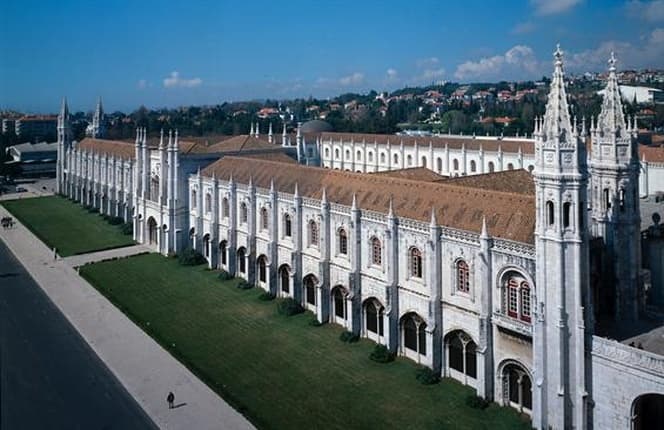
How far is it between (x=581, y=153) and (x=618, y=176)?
4.99 m

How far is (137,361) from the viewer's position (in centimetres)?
3791

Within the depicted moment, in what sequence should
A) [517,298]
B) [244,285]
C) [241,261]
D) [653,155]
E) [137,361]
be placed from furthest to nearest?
[653,155], [241,261], [244,285], [137,361], [517,298]

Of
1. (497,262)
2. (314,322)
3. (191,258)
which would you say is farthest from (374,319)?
(191,258)

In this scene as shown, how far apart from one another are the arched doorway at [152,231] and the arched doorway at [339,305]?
104 feet

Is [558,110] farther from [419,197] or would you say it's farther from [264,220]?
[264,220]

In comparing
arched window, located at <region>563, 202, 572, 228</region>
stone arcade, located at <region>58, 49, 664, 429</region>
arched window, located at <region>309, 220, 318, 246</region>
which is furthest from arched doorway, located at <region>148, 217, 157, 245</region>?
arched window, located at <region>563, 202, 572, 228</region>

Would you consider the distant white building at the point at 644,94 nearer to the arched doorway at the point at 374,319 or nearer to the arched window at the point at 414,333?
the arched doorway at the point at 374,319

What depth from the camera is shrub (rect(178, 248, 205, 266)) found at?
59.7m

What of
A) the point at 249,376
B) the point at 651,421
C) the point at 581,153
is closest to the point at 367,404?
the point at 249,376

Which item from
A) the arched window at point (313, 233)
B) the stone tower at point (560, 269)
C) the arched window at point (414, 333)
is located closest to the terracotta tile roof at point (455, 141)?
the arched window at point (313, 233)

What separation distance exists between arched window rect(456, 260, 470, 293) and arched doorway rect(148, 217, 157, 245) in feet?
141

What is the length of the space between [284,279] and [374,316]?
35.7ft

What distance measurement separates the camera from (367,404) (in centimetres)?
3198

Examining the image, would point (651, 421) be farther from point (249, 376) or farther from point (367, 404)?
point (249, 376)
